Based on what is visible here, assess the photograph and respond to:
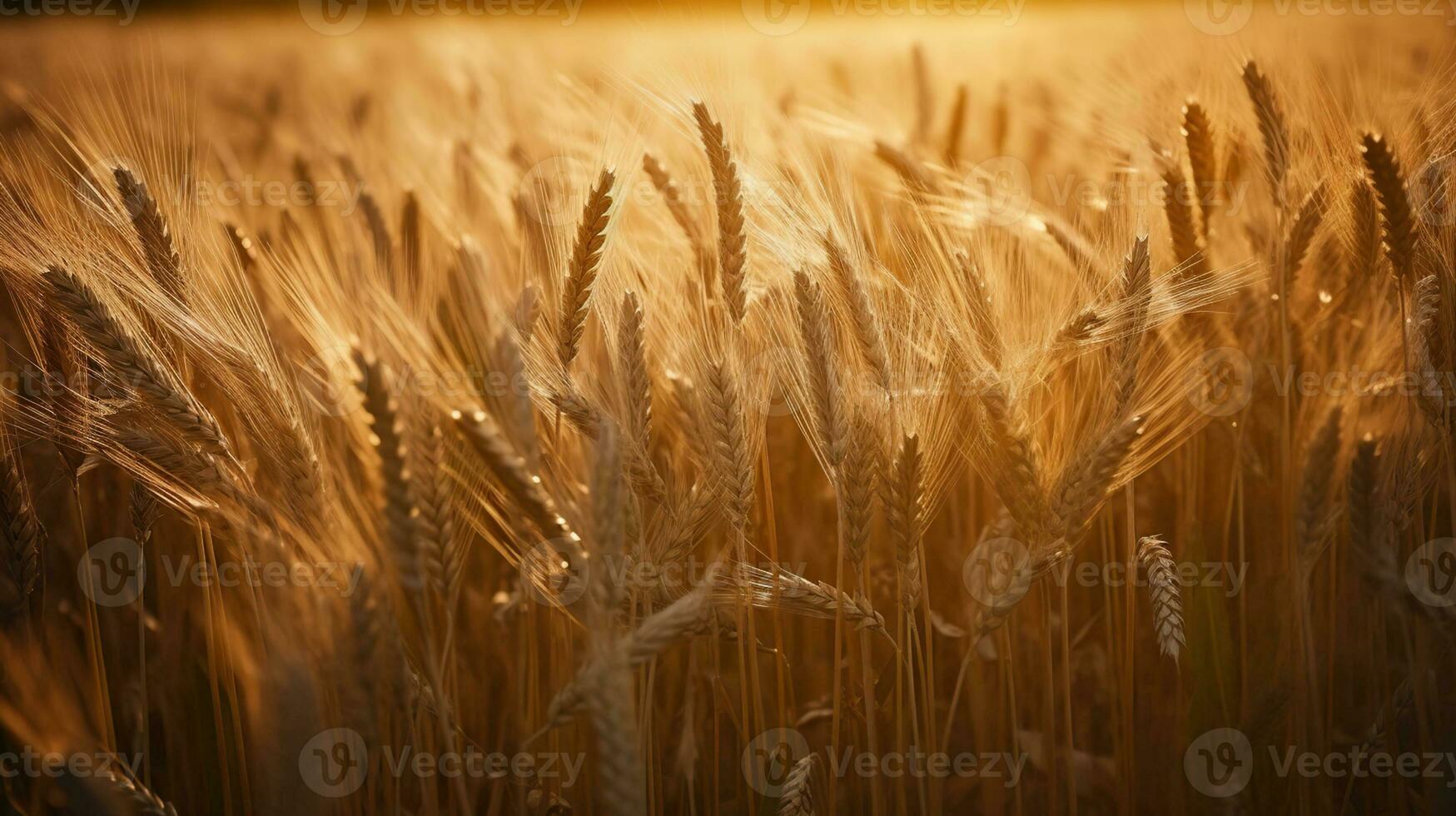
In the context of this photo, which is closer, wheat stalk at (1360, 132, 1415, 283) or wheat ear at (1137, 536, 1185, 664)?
wheat ear at (1137, 536, 1185, 664)

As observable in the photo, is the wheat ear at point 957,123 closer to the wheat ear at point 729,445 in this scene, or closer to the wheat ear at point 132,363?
the wheat ear at point 729,445

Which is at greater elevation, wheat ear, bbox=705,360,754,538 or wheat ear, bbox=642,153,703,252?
wheat ear, bbox=642,153,703,252

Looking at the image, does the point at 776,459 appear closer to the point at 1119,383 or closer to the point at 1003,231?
the point at 1003,231

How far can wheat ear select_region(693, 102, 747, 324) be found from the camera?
138cm

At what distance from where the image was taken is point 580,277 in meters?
1.30

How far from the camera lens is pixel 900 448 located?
1233 mm

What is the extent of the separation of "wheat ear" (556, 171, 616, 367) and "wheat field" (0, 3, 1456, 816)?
16 mm

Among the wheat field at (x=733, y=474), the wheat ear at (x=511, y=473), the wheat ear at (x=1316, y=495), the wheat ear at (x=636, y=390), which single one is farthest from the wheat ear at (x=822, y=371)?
the wheat ear at (x=1316, y=495)

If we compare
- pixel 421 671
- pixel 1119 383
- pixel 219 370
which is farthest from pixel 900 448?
pixel 219 370

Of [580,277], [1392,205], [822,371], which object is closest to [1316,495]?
[1392,205]

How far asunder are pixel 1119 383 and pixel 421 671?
128 centimetres

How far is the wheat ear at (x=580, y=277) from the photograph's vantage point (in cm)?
129

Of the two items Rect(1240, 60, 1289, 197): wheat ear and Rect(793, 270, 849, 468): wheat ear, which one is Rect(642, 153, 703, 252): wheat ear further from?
Rect(1240, 60, 1289, 197): wheat ear

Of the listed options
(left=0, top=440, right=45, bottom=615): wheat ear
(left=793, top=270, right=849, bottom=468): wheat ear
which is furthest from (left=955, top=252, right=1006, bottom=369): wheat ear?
(left=0, top=440, right=45, bottom=615): wheat ear
